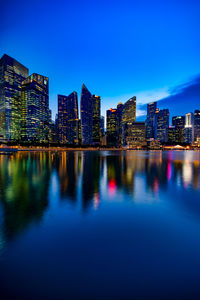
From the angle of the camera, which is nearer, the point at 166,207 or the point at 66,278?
the point at 66,278

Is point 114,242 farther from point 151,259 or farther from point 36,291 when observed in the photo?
point 36,291

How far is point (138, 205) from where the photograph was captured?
10406 mm

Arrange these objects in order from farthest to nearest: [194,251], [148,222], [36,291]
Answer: [148,222] → [194,251] → [36,291]

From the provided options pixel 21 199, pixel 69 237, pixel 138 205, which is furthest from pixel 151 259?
pixel 21 199

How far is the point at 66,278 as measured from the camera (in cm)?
437

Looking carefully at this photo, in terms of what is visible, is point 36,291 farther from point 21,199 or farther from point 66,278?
point 21,199

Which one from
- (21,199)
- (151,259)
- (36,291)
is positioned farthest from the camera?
(21,199)

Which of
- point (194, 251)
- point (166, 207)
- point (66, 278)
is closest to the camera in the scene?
point (66, 278)

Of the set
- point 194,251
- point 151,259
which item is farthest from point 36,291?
point 194,251

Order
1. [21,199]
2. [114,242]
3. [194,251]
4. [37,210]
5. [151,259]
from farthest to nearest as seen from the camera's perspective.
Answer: [21,199] < [37,210] < [114,242] < [194,251] < [151,259]

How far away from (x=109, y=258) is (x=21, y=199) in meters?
7.92

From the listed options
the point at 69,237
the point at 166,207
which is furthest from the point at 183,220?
the point at 69,237

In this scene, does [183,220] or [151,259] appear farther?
[183,220]

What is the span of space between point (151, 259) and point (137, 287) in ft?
4.05
